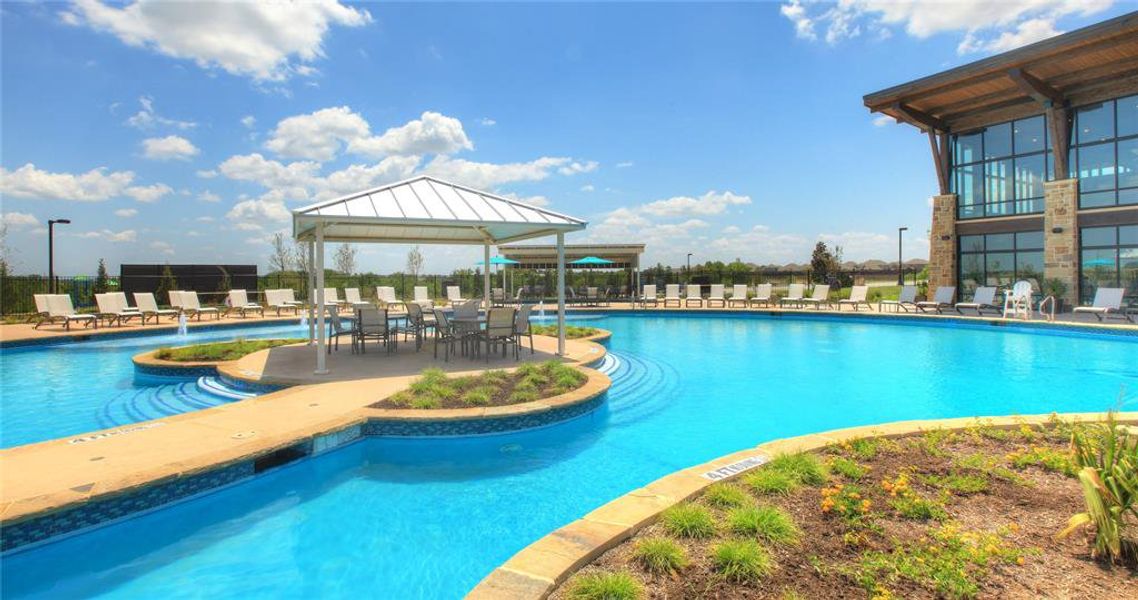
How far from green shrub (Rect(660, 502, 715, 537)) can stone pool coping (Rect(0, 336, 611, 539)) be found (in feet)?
8.96

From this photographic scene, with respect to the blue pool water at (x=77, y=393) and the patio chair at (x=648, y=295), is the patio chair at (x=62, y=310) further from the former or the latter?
the patio chair at (x=648, y=295)

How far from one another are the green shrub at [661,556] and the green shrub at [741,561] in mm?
159

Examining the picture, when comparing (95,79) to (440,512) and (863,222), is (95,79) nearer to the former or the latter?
(440,512)

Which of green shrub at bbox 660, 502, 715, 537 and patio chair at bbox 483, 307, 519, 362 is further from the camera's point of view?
patio chair at bbox 483, 307, 519, 362

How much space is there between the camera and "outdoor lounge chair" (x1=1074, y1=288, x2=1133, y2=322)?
43.5ft

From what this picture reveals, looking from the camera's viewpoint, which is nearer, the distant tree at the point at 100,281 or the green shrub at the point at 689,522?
the green shrub at the point at 689,522

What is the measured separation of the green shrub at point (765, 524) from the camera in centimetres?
269

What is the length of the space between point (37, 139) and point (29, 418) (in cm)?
1079

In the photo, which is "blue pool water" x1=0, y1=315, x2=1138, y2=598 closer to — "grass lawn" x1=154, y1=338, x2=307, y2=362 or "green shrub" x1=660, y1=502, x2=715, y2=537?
"green shrub" x1=660, y1=502, x2=715, y2=537

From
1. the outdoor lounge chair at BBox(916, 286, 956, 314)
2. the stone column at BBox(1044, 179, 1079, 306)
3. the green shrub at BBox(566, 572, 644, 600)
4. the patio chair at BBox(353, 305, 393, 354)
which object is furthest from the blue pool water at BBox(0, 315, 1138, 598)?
the outdoor lounge chair at BBox(916, 286, 956, 314)

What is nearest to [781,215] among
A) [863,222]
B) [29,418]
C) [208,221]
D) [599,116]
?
[863,222]

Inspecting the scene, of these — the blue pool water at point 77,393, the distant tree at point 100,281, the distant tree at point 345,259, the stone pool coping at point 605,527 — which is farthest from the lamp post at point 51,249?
the stone pool coping at point 605,527

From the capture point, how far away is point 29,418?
6207 mm

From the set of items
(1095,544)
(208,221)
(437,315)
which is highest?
(208,221)
